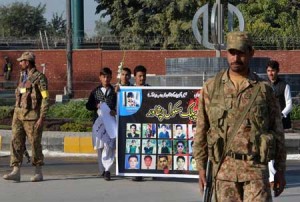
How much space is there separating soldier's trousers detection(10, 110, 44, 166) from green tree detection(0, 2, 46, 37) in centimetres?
6422

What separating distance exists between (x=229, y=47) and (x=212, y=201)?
1.15m

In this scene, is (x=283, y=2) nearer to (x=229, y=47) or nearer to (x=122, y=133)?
(x=122, y=133)

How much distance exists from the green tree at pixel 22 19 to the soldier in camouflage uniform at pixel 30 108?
211 ft

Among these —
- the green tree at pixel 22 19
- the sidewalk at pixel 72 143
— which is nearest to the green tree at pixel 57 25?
the green tree at pixel 22 19

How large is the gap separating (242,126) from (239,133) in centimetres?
6

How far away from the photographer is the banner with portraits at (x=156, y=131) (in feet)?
38.2

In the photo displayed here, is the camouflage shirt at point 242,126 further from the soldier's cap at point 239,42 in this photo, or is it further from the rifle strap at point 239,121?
the soldier's cap at point 239,42

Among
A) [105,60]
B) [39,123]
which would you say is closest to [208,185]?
[39,123]

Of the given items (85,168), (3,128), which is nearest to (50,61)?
(3,128)

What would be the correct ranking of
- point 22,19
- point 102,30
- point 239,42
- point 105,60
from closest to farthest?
point 239,42, point 105,60, point 22,19, point 102,30

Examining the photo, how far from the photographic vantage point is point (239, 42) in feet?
20.1

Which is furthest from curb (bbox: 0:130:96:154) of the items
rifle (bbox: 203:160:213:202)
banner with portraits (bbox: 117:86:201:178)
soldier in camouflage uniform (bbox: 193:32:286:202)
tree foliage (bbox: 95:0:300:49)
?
tree foliage (bbox: 95:0:300:49)

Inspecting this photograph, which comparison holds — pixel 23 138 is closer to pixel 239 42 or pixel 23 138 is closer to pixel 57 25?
pixel 239 42

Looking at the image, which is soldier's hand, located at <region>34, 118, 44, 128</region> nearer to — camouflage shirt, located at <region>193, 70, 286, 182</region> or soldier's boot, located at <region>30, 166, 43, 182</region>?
soldier's boot, located at <region>30, 166, 43, 182</region>
